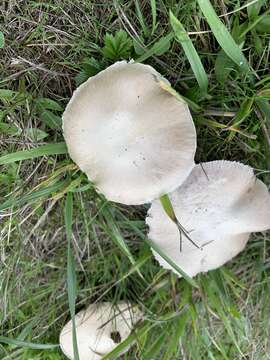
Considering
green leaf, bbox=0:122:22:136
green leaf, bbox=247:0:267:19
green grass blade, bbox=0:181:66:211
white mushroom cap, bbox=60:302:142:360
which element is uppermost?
green leaf, bbox=247:0:267:19

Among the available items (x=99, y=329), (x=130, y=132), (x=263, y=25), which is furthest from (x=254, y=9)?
(x=99, y=329)

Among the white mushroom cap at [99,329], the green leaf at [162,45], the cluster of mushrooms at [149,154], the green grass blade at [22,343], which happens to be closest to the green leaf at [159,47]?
the green leaf at [162,45]

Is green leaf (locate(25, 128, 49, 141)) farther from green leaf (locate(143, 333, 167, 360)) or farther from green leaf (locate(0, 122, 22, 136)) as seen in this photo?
green leaf (locate(143, 333, 167, 360))

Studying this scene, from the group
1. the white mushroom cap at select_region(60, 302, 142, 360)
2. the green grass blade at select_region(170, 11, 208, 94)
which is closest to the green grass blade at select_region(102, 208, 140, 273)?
the white mushroom cap at select_region(60, 302, 142, 360)

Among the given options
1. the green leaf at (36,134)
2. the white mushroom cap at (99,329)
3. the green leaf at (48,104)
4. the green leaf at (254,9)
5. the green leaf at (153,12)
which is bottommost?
the white mushroom cap at (99,329)

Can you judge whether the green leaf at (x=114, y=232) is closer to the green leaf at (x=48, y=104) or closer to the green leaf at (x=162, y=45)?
the green leaf at (x=48, y=104)
